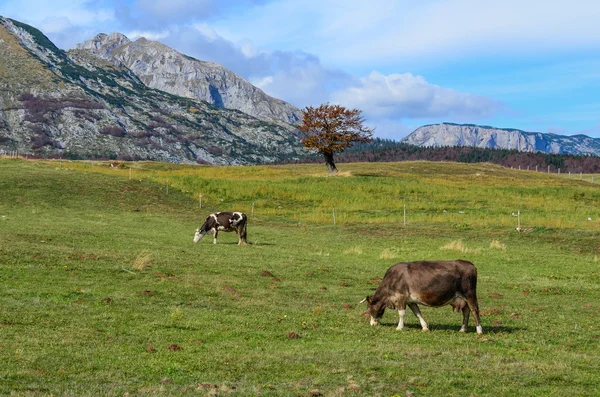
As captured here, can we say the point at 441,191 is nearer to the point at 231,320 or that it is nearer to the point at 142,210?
the point at 142,210

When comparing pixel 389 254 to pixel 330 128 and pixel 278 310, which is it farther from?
pixel 330 128

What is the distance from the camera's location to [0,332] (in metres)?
14.8

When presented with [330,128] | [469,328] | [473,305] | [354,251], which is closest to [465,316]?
[473,305]

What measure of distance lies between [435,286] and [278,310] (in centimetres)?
570

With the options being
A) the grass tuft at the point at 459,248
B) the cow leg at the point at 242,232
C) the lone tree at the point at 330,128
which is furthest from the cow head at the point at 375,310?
the lone tree at the point at 330,128

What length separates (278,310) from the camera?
2016 centimetres

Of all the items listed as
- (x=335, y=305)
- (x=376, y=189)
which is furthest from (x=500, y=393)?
(x=376, y=189)

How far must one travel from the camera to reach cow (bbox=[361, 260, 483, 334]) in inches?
656

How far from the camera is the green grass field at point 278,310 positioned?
12070 mm

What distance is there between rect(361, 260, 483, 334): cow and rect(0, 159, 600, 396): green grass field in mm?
818

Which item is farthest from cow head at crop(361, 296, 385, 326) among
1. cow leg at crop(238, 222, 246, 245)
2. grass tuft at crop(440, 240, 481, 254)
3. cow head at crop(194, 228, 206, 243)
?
cow head at crop(194, 228, 206, 243)

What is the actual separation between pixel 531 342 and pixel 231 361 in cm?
803

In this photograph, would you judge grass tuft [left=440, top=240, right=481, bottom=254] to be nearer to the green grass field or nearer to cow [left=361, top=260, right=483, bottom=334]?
the green grass field

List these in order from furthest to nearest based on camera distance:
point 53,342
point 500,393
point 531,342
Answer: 1. point 531,342
2. point 53,342
3. point 500,393
